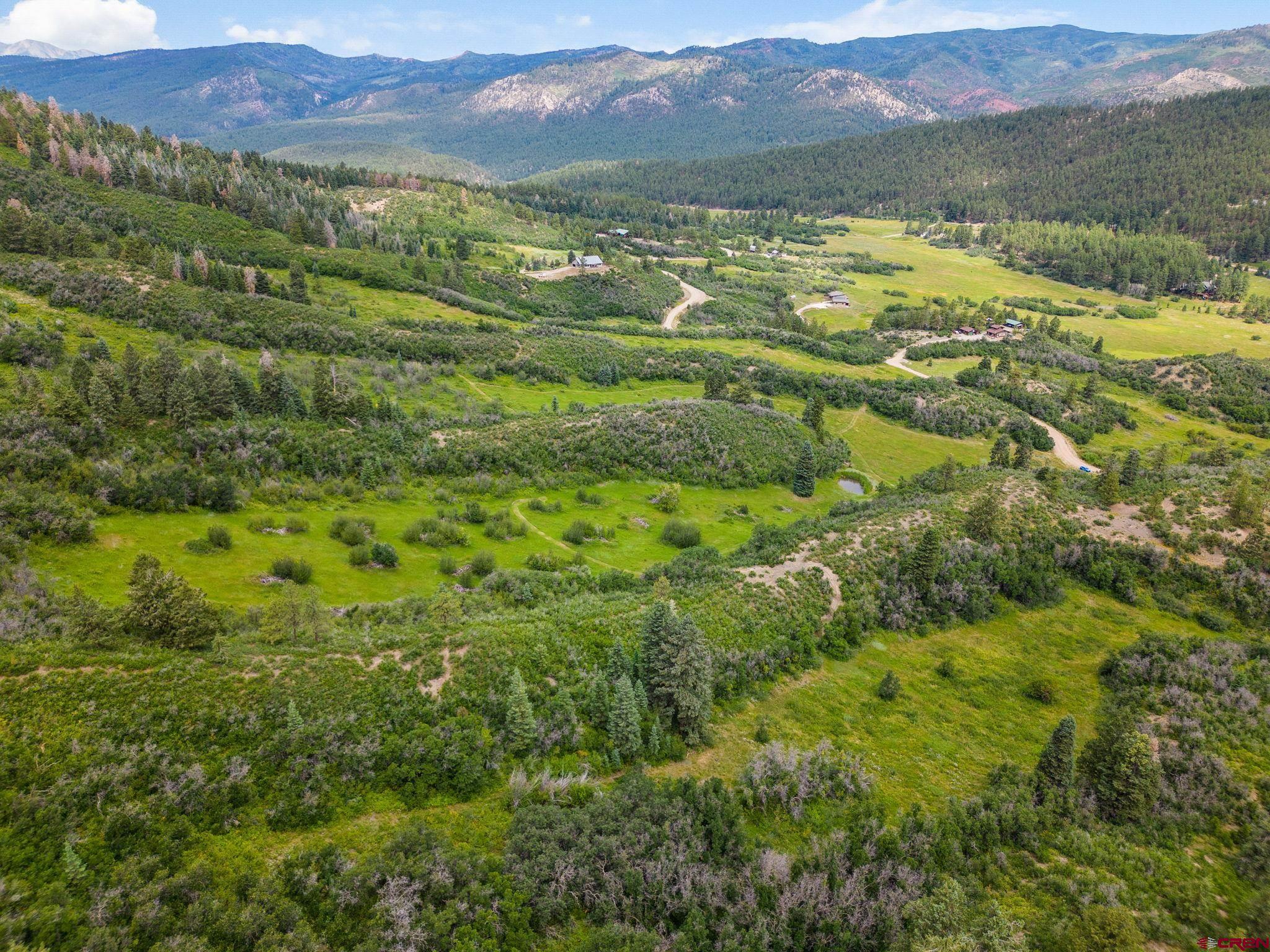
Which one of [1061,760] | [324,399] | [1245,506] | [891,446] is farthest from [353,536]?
[891,446]

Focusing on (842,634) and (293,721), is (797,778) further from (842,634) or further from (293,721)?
(293,721)

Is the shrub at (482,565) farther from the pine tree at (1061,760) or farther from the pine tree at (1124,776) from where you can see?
the pine tree at (1124,776)

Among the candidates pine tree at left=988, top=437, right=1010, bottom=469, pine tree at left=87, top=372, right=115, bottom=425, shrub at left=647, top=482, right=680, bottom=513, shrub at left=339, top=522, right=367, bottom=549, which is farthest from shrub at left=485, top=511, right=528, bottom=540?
pine tree at left=988, top=437, right=1010, bottom=469

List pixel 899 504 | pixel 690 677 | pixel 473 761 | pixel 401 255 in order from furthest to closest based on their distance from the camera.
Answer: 1. pixel 401 255
2. pixel 899 504
3. pixel 690 677
4. pixel 473 761

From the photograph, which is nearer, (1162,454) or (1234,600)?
(1234,600)

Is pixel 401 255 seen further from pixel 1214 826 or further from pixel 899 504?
pixel 1214 826

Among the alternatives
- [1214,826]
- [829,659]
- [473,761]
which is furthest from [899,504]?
[473,761]

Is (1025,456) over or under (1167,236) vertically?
under

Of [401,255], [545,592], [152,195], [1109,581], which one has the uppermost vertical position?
[152,195]
